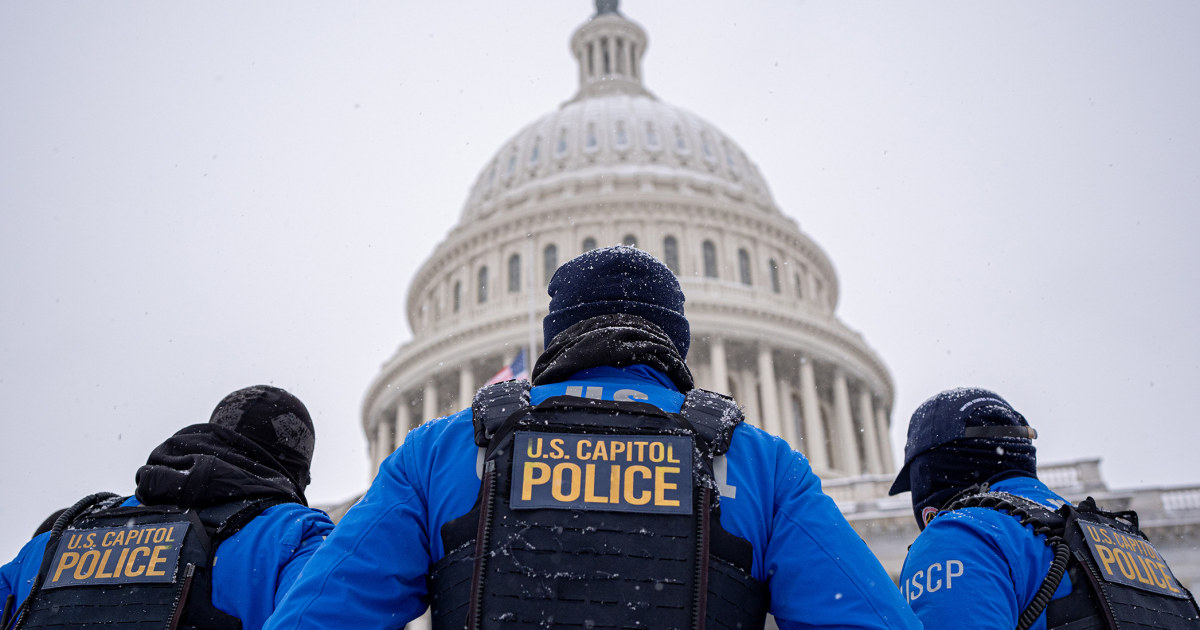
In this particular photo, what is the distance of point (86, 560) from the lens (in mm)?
3545

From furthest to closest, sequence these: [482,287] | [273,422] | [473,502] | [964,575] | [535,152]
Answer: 1. [535,152]
2. [482,287]
3. [273,422]
4. [964,575]
5. [473,502]

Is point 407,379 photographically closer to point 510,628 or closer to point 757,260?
point 757,260

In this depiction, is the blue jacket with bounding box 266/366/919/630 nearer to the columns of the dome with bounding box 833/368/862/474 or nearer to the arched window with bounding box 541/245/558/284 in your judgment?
the columns of the dome with bounding box 833/368/862/474

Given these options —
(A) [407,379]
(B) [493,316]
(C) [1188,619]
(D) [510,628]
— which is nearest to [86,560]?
(D) [510,628]

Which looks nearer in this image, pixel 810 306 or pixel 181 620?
pixel 181 620

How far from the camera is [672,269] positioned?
3869 centimetres

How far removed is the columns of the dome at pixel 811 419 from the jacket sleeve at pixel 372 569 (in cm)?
3637

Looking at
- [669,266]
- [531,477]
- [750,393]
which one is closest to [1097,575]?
[531,477]

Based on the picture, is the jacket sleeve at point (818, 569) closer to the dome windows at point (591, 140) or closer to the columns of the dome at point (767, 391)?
the columns of the dome at point (767, 391)

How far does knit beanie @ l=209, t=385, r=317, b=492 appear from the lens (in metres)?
4.05

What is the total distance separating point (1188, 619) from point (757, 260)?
145ft

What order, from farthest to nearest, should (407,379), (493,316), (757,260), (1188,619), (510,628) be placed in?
1. (757,260)
2. (407,379)
3. (493,316)
4. (1188,619)
5. (510,628)

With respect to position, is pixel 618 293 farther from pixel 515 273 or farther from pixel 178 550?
pixel 515 273

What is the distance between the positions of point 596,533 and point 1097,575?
213 cm
